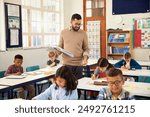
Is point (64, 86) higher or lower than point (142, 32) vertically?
lower

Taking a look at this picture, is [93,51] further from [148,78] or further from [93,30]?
[148,78]

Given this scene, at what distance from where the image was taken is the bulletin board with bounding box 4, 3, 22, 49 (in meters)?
6.06

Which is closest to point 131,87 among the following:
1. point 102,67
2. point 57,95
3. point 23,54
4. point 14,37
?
point 102,67

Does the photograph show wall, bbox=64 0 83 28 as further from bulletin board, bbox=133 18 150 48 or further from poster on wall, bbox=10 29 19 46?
poster on wall, bbox=10 29 19 46

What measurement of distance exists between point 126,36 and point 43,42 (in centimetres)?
247

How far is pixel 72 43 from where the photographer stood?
12.5 feet

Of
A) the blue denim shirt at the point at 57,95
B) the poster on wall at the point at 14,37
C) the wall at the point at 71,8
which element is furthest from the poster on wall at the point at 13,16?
the blue denim shirt at the point at 57,95

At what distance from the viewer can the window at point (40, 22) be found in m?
7.01

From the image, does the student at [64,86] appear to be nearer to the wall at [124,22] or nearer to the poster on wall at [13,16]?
the poster on wall at [13,16]

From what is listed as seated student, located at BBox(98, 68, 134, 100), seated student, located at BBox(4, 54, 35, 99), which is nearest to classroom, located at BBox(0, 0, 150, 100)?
seated student, located at BBox(4, 54, 35, 99)

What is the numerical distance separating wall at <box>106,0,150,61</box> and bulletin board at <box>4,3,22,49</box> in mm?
2970

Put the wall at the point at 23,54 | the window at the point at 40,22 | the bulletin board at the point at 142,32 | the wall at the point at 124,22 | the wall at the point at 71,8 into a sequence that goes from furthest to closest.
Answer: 1. the wall at the point at 71,8
2. the wall at the point at 124,22
3. the bulletin board at the point at 142,32
4. the window at the point at 40,22
5. the wall at the point at 23,54

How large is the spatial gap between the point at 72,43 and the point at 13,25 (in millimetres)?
2888

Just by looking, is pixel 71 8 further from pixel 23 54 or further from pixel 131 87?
pixel 131 87
